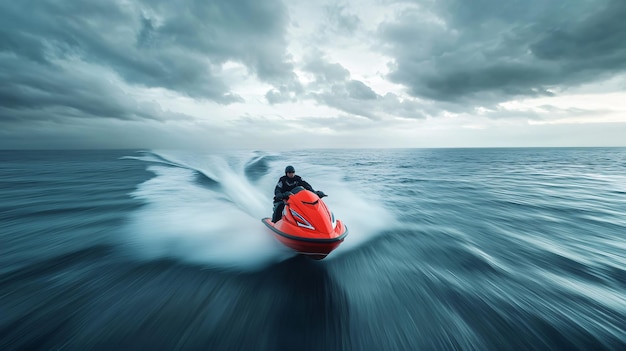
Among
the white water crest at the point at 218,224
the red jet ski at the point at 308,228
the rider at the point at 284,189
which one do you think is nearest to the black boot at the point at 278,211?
the rider at the point at 284,189

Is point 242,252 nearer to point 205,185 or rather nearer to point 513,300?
point 513,300

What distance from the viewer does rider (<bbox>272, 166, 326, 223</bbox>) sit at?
222 inches

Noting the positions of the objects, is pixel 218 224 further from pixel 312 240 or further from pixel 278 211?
pixel 312 240

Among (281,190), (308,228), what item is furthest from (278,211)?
(308,228)

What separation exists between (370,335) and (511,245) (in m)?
5.57

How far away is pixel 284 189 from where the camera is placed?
6.30 meters

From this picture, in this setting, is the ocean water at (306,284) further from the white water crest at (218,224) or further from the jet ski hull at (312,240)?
the jet ski hull at (312,240)

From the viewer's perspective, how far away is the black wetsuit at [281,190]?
221 inches

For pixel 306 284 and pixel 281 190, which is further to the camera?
pixel 281 190

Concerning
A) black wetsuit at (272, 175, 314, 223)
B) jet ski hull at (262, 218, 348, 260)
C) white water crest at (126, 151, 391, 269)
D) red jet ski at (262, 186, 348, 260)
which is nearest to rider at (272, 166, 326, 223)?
black wetsuit at (272, 175, 314, 223)

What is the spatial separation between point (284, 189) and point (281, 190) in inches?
4.4

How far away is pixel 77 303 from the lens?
12.2ft

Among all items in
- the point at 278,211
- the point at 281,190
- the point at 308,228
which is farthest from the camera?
the point at 281,190

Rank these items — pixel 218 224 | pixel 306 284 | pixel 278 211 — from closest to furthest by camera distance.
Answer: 1. pixel 306 284
2. pixel 278 211
3. pixel 218 224
